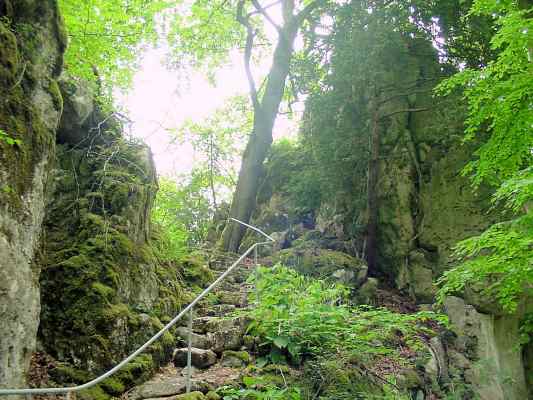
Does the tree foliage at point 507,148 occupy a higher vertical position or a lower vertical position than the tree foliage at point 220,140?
lower

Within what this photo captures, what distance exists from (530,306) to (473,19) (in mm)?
5910

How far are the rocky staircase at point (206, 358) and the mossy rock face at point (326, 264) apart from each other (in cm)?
309

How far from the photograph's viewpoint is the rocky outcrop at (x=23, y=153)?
123 inches

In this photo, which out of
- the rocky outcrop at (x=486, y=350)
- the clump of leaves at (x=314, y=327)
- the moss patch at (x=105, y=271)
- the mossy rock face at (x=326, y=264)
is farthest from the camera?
the mossy rock face at (x=326, y=264)

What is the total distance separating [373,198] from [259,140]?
3.30 metres

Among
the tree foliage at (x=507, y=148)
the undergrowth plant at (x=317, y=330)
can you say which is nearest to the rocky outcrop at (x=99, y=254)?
the undergrowth plant at (x=317, y=330)

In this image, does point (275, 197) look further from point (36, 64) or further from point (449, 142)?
point (36, 64)

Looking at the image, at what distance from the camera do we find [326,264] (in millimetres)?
8758

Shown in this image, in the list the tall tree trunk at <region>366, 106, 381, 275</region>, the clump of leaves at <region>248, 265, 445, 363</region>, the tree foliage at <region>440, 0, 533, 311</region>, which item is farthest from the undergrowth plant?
the tall tree trunk at <region>366, 106, 381, 275</region>

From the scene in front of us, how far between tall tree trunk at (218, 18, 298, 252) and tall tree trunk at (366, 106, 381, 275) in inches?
111

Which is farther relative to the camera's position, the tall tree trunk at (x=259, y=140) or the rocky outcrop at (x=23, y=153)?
the tall tree trunk at (x=259, y=140)

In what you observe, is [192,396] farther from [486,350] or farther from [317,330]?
[486,350]

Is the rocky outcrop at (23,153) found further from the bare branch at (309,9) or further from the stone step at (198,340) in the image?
the bare branch at (309,9)

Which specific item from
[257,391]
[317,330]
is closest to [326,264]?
[317,330]
